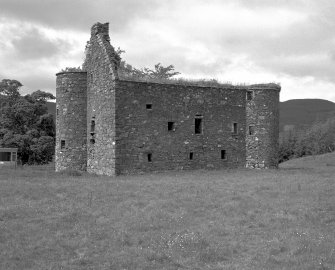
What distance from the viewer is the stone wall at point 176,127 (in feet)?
92.4

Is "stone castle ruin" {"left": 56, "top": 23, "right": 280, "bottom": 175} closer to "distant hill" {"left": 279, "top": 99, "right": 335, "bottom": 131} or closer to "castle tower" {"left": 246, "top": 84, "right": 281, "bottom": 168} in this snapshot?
"castle tower" {"left": 246, "top": 84, "right": 281, "bottom": 168}

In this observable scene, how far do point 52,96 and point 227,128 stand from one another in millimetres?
22983

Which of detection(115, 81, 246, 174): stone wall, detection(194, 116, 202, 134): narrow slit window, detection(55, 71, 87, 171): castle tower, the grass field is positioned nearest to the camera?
the grass field

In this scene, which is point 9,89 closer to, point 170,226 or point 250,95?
point 250,95

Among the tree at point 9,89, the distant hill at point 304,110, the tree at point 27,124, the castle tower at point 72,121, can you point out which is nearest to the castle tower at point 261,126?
the castle tower at point 72,121

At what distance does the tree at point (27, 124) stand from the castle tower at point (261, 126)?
68.0 ft

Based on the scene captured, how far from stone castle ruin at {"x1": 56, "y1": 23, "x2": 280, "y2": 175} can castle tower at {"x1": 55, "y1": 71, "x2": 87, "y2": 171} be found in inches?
2.6

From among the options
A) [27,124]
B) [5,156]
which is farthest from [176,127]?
[27,124]

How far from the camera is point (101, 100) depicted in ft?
96.1

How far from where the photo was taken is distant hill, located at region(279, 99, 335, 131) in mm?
162750

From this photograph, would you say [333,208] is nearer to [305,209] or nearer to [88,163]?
[305,209]

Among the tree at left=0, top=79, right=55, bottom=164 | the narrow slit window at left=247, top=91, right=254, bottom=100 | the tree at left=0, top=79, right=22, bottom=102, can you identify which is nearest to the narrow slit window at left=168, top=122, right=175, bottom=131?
the narrow slit window at left=247, top=91, right=254, bottom=100

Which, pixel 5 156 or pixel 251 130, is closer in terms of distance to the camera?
pixel 251 130

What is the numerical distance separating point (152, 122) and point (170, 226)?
50.1 ft
